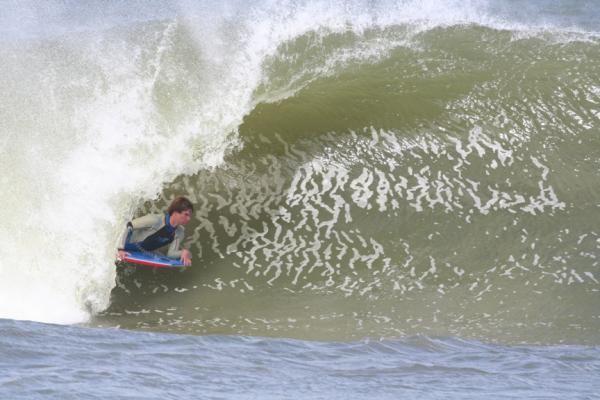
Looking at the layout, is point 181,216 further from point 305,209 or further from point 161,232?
A: point 305,209

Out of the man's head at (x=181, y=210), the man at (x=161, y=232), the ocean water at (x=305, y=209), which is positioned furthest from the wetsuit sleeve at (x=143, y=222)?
the ocean water at (x=305, y=209)

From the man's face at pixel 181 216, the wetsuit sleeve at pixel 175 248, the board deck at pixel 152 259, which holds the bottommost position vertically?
the board deck at pixel 152 259

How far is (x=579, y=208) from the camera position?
837 centimetres

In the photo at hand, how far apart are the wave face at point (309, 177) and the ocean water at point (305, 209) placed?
23 mm

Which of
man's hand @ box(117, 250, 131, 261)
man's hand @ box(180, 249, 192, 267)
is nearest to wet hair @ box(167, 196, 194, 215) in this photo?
man's hand @ box(180, 249, 192, 267)

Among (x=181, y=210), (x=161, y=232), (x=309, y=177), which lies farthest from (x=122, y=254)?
(x=309, y=177)

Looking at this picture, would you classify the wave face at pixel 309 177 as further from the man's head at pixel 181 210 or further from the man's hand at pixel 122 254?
the man's head at pixel 181 210

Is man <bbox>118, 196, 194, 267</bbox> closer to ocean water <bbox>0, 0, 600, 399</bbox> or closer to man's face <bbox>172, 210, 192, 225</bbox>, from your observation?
man's face <bbox>172, 210, 192, 225</bbox>

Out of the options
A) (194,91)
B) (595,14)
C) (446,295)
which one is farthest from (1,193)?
(595,14)

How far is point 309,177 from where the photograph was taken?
8.47m

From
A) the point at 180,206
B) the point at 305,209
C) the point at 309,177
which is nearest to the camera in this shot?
the point at 180,206

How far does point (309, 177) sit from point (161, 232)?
1667 millimetres

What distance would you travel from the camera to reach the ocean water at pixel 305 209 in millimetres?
5500

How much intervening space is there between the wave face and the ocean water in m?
0.02
